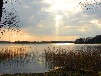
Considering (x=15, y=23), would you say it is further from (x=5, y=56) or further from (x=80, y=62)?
(x=5, y=56)

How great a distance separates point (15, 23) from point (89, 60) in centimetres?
1048

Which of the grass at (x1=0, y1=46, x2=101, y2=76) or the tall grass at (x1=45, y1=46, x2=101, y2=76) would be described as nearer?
the grass at (x1=0, y1=46, x2=101, y2=76)

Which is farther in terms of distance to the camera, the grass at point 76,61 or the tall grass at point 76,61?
the tall grass at point 76,61

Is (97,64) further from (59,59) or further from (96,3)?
(96,3)

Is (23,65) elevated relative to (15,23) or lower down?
lower down

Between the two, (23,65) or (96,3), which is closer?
(96,3)

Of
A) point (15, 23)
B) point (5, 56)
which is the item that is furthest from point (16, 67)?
point (15, 23)

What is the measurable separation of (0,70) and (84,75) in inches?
559

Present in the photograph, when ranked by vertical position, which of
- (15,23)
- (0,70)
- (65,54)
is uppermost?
(15,23)

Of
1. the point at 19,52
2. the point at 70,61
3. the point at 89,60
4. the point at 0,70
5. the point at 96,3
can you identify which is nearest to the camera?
the point at 96,3

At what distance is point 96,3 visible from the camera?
14219 mm

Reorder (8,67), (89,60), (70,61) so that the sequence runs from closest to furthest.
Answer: (89,60), (70,61), (8,67)

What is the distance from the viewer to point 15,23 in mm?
17828

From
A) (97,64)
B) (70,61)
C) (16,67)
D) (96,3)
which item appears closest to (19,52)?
(16,67)
